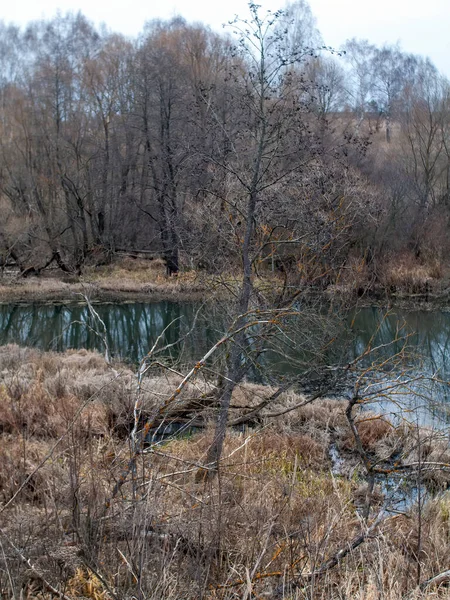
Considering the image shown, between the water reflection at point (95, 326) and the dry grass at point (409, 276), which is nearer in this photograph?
the water reflection at point (95, 326)

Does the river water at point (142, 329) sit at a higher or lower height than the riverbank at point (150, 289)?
lower

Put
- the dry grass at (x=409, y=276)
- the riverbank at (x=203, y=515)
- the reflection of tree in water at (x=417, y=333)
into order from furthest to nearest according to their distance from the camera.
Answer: the dry grass at (x=409, y=276) → the reflection of tree in water at (x=417, y=333) → the riverbank at (x=203, y=515)

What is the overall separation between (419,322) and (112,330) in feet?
29.2

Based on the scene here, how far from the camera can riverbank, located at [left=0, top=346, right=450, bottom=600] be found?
2842mm

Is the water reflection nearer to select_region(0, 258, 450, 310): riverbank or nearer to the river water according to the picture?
the river water

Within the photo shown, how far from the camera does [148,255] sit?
91.8 ft

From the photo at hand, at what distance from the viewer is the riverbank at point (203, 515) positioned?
2.84m

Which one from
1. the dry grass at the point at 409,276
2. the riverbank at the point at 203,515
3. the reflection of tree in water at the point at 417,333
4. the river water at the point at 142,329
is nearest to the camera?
the riverbank at the point at 203,515

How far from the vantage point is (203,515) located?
341cm

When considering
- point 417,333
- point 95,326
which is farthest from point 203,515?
point 417,333

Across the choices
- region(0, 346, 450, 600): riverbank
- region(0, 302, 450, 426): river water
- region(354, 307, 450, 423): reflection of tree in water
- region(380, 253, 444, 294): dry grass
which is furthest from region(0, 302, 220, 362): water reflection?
region(380, 253, 444, 294): dry grass

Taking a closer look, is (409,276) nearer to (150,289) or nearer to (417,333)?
(417,333)

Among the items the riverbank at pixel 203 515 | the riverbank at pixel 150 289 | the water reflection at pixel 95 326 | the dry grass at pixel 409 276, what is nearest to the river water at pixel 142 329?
the water reflection at pixel 95 326

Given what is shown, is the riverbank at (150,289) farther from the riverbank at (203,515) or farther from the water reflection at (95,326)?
the riverbank at (203,515)
